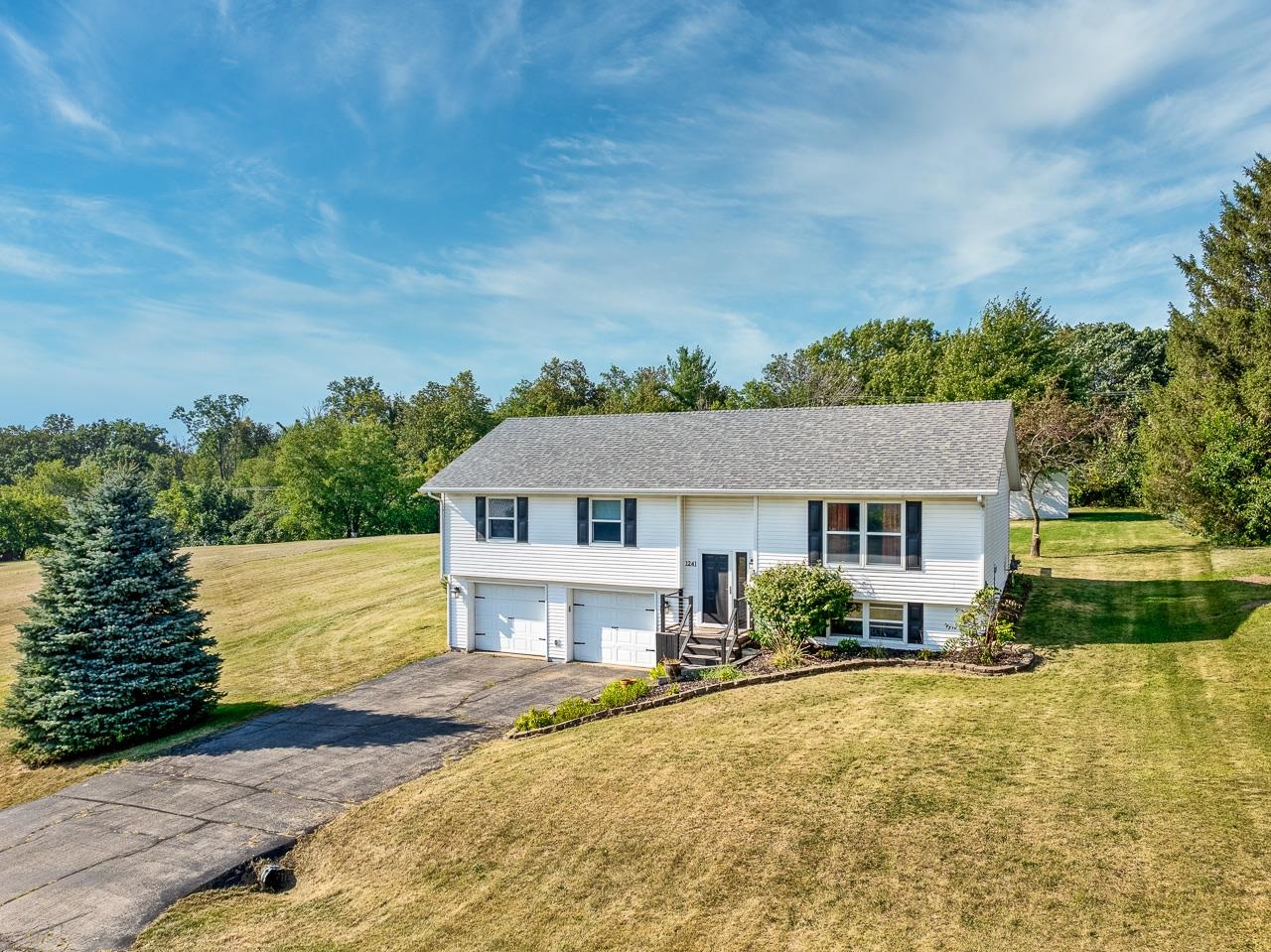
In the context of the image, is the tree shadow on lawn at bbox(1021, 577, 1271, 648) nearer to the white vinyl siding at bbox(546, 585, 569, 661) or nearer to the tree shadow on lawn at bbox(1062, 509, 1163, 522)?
the white vinyl siding at bbox(546, 585, 569, 661)

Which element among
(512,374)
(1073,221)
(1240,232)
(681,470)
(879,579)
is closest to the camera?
(879,579)

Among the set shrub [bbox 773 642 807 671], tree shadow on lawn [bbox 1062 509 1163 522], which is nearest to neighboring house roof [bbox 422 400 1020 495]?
shrub [bbox 773 642 807 671]

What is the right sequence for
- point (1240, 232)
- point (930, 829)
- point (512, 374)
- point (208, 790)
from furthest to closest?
point (512, 374), point (1240, 232), point (208, 790), point (930, 829)

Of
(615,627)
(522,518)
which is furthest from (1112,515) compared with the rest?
(522,518)

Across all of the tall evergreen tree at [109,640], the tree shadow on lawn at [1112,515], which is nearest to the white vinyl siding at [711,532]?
the tall evergreen tree at [109,640]

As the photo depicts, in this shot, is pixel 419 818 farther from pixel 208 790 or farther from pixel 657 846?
pixel 208 790

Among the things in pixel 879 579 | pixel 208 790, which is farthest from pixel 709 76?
pixel 208 790

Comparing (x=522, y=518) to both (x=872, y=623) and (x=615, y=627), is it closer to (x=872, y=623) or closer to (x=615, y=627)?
(x=615, y=627)
